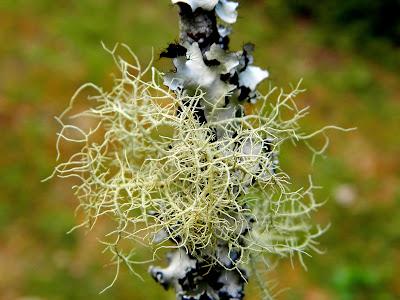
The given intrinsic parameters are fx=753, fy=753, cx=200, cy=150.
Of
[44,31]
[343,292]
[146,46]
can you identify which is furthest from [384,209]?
[44,31]

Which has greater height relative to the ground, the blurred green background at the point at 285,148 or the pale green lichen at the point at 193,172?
the blurred green background at the point at 285,148

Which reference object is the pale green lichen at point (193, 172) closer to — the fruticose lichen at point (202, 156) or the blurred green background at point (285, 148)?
the fruticose lichen at point (202, 156)

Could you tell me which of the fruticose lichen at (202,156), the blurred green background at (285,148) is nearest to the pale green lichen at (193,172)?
the fruticose lichen at (202,156)

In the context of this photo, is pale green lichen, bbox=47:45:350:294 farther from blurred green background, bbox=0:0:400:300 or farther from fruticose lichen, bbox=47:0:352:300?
blurred green background, bbox=0:0:400:300

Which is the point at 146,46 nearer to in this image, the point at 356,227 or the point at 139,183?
the point at 356,227

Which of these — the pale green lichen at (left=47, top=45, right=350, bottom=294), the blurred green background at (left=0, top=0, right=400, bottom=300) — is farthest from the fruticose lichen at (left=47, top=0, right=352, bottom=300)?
the blurred green background at (left=0, top=0, right=400, bottom=300)

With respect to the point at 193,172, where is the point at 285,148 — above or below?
above

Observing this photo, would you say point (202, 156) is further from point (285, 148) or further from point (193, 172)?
point (285, 148)

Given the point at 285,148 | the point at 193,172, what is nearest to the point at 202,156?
the point at 193,172
